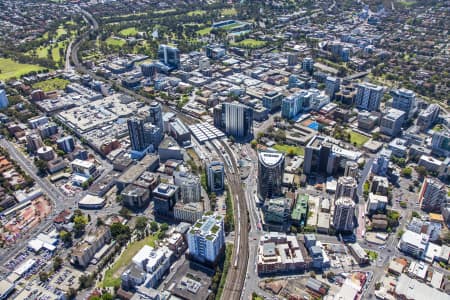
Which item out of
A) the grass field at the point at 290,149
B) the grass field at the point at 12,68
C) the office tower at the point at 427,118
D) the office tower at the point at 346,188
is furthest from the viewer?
the grass field at the point at 12,68

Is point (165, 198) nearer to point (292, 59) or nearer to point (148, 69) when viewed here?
point (148, 69)

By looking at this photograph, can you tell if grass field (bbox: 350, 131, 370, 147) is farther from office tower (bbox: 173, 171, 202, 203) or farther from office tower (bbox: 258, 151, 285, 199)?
office tower (bbox: 173, 171, 202, 203)

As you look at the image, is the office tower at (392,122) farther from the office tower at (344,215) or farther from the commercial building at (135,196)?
the commercial building at (135,196)

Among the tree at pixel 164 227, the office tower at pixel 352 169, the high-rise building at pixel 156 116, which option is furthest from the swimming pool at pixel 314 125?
the tree at pixel 164 227

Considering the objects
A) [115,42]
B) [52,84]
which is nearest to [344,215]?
[52,84]

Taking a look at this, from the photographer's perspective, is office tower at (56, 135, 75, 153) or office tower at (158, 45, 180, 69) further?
office tower at (158, 45, 180, 69)

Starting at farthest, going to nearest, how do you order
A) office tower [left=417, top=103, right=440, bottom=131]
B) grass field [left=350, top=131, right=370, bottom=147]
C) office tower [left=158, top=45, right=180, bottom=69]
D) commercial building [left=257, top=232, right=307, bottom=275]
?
office tower [left=158, top=45, right=180, bottom=69] < office tower [left=417, top=103, right=440, bottom=131] < grass field [left=350, top=131, right=370, bottom=147] < commercial building [left=257, top=232, right=307, bottom=275]

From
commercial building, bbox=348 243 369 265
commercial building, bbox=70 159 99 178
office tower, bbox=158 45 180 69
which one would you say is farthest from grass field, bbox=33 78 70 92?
commercial building, bbox=348 243 369 265
